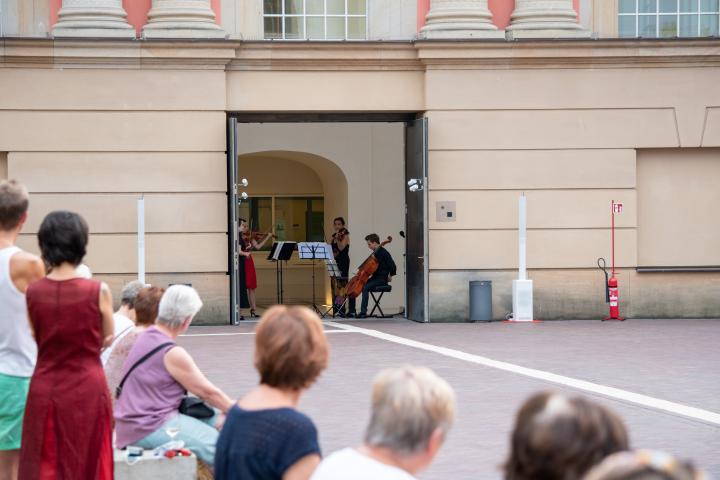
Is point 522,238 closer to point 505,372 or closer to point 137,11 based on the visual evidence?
point 505,372

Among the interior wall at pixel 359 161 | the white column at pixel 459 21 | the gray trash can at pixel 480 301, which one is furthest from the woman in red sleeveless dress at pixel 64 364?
the interior wall at pixel 359 161

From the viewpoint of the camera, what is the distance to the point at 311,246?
74.6 ft

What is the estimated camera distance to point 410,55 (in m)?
19.4

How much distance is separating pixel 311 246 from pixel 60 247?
17.2 m

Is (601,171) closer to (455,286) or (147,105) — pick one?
(455,286)

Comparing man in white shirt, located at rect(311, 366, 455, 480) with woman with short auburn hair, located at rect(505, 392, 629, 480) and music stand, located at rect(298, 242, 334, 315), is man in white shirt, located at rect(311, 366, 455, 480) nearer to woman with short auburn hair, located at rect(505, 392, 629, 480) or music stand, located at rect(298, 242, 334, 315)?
woman with short auburn hair, located at rect(505, 392, 629, 480)

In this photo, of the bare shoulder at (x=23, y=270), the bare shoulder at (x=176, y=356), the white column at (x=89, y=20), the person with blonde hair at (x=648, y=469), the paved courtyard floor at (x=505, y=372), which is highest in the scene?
the white column at (x=89, y=20)

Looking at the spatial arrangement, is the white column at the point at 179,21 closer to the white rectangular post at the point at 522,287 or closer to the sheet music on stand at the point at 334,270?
the white rectangular post at the point at 522,287

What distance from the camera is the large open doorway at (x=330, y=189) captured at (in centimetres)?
1956

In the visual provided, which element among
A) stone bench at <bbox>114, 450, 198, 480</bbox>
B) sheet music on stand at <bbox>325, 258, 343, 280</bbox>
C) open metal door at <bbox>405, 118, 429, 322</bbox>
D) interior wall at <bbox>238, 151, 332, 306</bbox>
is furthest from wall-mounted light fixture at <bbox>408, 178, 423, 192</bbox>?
stone bench at <bbox>114, 450, 198, 480</bbox>

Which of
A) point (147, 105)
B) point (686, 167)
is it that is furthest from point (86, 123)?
point (686, 167)

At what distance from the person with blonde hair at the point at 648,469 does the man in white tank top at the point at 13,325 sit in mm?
4135

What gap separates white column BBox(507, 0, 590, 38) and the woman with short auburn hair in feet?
56.9

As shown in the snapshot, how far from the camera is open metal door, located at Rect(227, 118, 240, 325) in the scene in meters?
19.0
